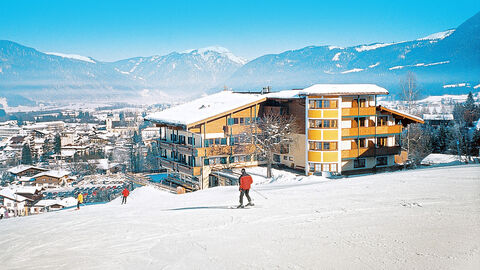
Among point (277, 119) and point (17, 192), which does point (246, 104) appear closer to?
point (277, 119)

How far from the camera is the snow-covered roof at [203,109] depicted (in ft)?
128

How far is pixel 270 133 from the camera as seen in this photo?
38.4 meters

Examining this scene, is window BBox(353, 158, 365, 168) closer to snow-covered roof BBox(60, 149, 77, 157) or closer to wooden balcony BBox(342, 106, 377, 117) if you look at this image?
wooden balcony BBox(342, 106, 377, 117)

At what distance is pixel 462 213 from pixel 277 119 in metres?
29.2

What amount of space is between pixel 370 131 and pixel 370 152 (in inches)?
77.0

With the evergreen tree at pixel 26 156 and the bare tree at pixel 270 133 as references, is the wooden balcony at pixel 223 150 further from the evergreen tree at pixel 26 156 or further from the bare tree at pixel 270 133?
the evergreen tree at pixel 26 156

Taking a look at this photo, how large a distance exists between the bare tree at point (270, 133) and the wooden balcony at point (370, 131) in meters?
4.78

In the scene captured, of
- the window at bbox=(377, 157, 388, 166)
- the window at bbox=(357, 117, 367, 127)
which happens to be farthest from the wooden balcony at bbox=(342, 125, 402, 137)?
the window at bbox=(377, 157, 388, 166)

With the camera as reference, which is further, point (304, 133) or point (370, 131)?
point (370, 131)

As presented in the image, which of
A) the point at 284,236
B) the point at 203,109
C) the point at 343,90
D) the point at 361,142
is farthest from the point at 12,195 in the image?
the point at 284,236

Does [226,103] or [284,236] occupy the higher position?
[226,103]

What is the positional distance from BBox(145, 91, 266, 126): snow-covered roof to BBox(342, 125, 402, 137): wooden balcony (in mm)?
8672

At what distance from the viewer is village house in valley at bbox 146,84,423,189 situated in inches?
1500

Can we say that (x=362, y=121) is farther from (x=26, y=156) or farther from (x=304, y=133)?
(x=26, y=156)
